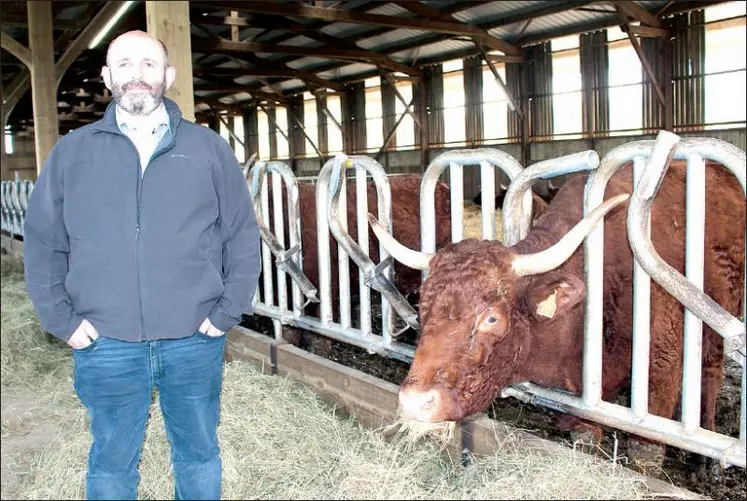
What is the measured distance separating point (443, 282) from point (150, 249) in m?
1.25

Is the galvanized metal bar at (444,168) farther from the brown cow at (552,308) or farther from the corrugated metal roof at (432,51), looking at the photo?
the corrugated metal roof at (432,51)

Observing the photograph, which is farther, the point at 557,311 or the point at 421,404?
the point at 557,311

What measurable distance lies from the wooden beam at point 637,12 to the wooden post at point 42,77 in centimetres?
1064

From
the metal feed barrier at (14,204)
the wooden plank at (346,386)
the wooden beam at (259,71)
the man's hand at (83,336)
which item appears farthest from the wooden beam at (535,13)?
the man's hand at (83,336)

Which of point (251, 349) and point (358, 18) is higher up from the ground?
point (358, 18)

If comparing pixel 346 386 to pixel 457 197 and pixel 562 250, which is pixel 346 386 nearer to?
pixel 457 197

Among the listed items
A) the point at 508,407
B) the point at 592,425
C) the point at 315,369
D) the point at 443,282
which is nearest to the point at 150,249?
the point at 443,282

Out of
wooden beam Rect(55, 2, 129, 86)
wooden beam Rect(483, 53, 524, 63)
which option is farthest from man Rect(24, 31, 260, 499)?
wooden beam Rect(483, 53, 524, 63)

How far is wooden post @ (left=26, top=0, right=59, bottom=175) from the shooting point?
34.3 ft

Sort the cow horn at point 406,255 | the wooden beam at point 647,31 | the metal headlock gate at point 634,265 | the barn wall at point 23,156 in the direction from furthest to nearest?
the barn wall at point 23,156, the wooden beam at point 647,31, the cow horn at point 406,255, the metal headlock gate at point 634,265

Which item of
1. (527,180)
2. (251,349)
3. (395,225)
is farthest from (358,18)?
(527,180)

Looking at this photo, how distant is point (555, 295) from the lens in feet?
9.86

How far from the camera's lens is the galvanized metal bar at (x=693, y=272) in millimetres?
2719

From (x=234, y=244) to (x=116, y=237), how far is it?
45 centimetres
